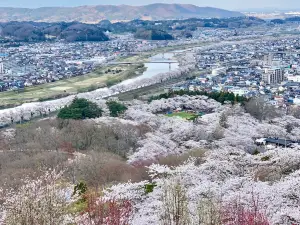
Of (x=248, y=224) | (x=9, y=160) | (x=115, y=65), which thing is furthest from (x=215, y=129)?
(x=115, y=65)

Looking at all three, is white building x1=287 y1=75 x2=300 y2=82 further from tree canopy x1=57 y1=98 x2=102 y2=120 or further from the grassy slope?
tree canopy x1=57 y1=98 x2=102 y2=120

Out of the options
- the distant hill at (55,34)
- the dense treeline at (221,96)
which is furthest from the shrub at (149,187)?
the distant hill at (55,34)

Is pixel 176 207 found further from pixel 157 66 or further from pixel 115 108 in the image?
pixel 157 66

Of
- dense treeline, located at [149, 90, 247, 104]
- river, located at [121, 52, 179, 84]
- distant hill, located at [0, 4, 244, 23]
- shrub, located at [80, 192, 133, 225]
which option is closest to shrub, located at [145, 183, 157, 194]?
shrub, located at [80, 192, 133, 225]

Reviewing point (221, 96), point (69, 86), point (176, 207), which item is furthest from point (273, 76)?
point (176, 207)

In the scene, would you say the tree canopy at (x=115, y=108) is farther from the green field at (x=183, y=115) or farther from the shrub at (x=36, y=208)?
the shrub at (x=36, y=208)

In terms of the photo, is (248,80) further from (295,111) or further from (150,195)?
(150,195)
